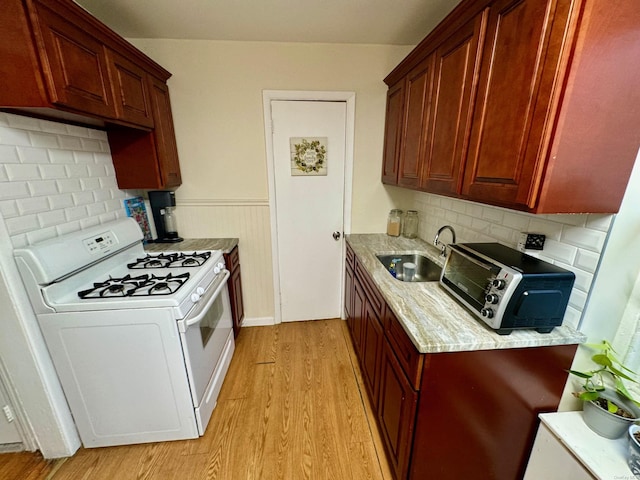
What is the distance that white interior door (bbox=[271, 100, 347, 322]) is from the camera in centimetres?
229

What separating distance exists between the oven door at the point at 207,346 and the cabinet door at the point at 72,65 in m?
1.16

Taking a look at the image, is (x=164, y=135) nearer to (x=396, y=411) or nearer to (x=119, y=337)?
(x=119, y=337)

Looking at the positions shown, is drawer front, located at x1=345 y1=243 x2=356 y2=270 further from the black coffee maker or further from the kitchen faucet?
the black coffee maker

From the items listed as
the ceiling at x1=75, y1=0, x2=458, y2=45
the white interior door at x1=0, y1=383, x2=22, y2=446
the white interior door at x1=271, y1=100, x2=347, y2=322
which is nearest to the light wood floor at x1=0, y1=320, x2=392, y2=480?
the white interior door at x1=0, y1=383, x2=22, y2=446

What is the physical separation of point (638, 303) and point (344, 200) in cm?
190

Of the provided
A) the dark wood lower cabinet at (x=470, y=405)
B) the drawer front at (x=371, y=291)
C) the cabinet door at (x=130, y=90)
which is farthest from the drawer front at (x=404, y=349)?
the cabinet door at (x=130, y=90)

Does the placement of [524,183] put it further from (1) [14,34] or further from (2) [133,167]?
(2) [133,167]

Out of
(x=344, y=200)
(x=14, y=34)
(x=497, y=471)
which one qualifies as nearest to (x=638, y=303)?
(x=497, y=471)

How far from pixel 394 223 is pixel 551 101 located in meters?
1.67

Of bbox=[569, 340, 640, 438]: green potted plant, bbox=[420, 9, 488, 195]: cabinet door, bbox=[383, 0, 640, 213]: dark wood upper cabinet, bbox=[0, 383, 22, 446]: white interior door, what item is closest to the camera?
bbox=[383, 0, 640, 213]: dark wood upper cabinet

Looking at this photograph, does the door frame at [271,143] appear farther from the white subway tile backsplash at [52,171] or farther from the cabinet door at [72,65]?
the white subway tile backsplash at [52,171]

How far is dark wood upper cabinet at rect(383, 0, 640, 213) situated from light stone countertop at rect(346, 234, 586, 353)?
19.5 inches

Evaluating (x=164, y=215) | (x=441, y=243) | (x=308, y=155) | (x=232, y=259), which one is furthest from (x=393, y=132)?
(x=164, y=215)

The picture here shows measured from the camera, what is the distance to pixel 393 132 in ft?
6.99
